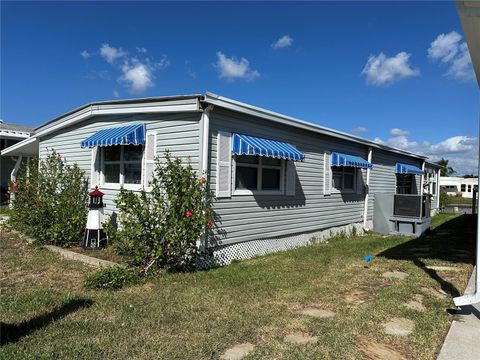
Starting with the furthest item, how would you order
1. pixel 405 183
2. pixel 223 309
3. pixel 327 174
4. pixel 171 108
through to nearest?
pixel 405 183, pixel 327 174, pixel 171 108, pixel 223 309

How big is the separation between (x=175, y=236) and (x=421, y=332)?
343 cm

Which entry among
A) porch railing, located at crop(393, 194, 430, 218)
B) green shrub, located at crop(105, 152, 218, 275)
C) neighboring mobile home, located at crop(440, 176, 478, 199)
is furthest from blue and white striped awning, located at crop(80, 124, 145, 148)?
neighboring mobile home, located at crop(440, 176, 478, 199)

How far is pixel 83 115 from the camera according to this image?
8859 mm

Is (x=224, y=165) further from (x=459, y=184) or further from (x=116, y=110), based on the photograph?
(x=459, y=184)

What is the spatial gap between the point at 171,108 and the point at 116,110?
177 cm

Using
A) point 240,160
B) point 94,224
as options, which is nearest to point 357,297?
point 240,160

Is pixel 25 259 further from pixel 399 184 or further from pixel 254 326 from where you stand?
pixel 399 184

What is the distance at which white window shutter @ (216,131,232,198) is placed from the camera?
269 inches

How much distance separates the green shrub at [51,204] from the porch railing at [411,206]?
8933 mm

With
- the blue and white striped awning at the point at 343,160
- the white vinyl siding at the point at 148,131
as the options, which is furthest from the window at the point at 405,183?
the white vinyl siding at the point at 148,131

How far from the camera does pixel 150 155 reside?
24.1 ft

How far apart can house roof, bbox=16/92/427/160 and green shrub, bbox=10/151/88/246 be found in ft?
4.11

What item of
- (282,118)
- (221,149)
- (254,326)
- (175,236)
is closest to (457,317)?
(254,326)

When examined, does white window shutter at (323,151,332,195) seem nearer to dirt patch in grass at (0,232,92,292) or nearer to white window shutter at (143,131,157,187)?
white window shutter at (143,131,157,187)
